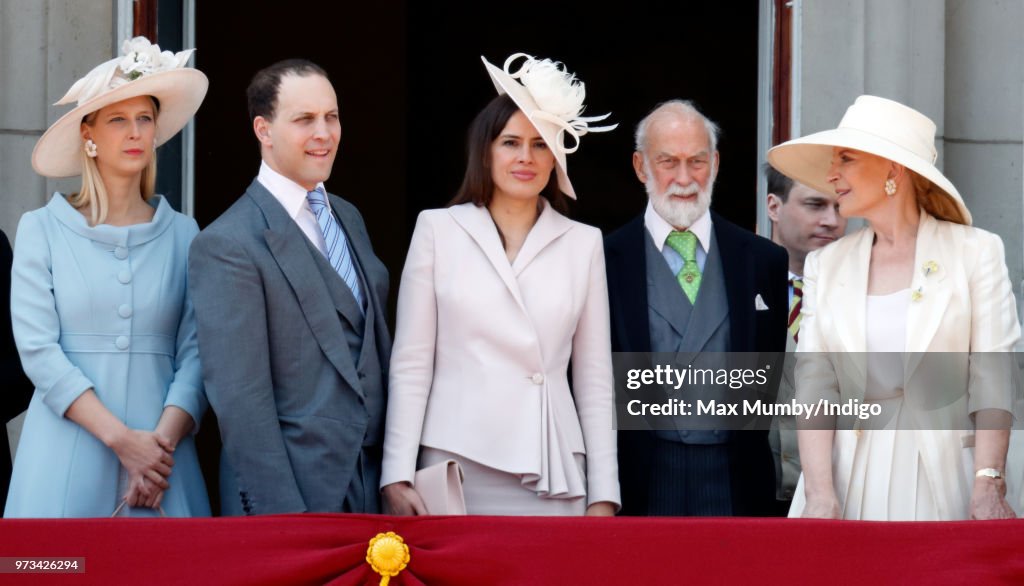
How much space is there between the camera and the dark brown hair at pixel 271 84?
174 inches

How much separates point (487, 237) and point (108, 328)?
108cm

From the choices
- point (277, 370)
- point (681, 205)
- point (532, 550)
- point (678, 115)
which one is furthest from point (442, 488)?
point (678, 115)

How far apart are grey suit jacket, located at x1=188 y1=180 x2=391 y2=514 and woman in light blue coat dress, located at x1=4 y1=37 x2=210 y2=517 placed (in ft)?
0.73

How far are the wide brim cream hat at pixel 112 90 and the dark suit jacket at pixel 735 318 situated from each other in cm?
139

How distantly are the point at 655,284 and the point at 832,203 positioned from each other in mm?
1248

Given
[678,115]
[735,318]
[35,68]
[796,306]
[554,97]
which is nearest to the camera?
[554,97]

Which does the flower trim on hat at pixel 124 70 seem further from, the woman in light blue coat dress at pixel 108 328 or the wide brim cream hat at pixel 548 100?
the wide brim cream hat at pixel 548 100

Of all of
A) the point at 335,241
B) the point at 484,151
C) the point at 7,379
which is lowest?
the point at 7,379

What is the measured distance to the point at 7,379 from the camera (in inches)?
179

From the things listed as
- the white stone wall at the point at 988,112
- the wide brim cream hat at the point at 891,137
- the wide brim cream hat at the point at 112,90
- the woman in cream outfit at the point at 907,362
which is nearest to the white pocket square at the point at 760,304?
the woman in cream outfit at the point at 907,362

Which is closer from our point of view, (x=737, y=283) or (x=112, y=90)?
(x=112, y=90)

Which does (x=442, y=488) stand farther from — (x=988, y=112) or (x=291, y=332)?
(x=988, y=112)

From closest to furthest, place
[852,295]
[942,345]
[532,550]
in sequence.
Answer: [532,550] → [942,345] → [852,295]

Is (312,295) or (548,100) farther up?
(548,100)
